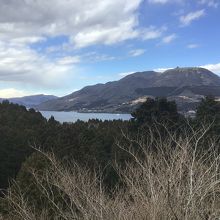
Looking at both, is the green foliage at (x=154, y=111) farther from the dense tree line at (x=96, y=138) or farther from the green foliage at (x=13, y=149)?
the green foliage at (x=13, y=149)

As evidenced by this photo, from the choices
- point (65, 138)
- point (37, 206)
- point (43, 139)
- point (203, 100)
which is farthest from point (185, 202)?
point (43, 139)

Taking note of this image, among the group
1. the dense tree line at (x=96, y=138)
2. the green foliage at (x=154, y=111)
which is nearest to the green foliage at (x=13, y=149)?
the dense tree line at (x=96, y=138)

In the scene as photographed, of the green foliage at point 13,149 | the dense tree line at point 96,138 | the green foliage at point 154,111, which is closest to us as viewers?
the dense tree line at point 96,138

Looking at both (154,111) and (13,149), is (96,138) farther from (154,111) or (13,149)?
(13,149)

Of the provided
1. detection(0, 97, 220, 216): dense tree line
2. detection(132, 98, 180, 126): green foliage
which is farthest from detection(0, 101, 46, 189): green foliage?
detection(132, 98, 180, 126): green foliage

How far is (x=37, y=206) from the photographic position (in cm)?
2258

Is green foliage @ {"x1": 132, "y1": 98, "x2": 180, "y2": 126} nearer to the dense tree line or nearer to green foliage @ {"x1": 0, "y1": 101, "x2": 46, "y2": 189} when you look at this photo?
the dense tree line

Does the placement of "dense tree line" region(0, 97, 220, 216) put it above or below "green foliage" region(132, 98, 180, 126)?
below

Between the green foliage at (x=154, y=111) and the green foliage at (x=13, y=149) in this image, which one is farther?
the green foliage at (x=154, y=111)

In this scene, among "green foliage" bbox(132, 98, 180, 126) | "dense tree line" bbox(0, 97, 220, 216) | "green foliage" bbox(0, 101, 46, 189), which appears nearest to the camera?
"dense tree line" bbox(0, 97, 220, 216)

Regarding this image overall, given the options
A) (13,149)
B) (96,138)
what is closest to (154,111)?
(96,138)

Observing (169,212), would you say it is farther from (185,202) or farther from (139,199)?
(139,199)

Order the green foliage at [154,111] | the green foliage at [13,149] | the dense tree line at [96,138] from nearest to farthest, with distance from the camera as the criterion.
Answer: the dense tree line at [96,138]
the green foliage at [13,149]
the green foliage at [154,111]

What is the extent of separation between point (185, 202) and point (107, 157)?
1366 inches
